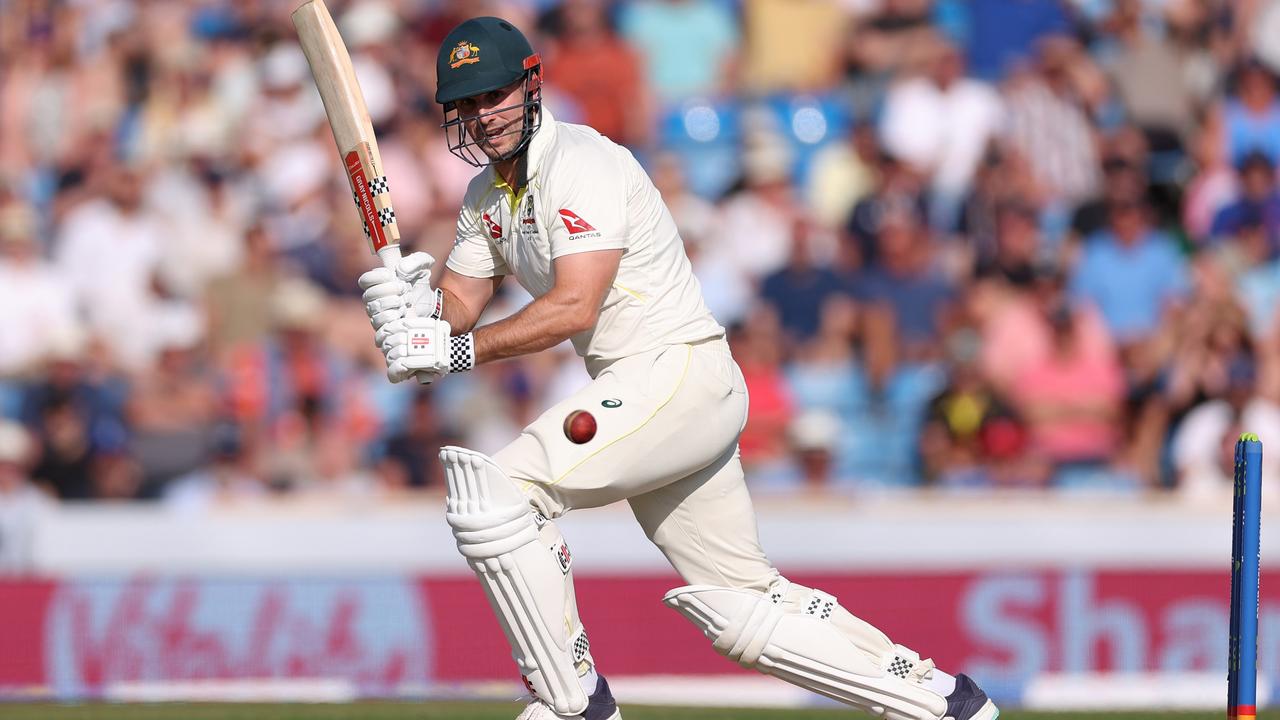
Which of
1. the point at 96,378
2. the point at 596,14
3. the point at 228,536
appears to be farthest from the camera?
the point at 596,14

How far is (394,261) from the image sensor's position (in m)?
4.58

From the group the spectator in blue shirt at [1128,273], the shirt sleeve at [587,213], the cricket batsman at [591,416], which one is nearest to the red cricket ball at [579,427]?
the cricket batsman at [591,416]

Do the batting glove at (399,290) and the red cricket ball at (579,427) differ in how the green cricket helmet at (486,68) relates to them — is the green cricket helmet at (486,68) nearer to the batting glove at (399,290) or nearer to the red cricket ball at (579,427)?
the batting glove at (399,290)

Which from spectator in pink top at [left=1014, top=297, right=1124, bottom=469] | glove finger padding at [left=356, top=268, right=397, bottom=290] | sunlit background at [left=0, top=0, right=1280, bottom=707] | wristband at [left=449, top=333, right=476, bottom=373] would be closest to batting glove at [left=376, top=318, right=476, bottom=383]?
wristband at [left=449, top=333, right=476, bottom=373]

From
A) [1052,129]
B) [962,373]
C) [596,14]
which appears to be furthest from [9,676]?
[1052,129]

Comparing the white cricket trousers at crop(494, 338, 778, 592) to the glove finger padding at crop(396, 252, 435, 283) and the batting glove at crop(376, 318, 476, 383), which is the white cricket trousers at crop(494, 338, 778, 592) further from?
the glove finger padding at crop(396, 252, 435, 283)

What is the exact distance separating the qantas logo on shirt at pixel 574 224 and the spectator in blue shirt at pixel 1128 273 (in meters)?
5.64

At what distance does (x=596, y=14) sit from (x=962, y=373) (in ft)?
11.7

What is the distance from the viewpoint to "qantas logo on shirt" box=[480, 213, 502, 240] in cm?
476

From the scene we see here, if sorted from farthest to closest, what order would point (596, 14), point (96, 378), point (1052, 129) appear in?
point (596, 14) → point (1052, 129) → point (96, 378)

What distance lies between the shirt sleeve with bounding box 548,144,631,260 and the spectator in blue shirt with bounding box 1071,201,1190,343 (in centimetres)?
556

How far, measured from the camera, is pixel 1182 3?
11.0 m

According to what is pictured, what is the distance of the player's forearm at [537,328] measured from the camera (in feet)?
14.5

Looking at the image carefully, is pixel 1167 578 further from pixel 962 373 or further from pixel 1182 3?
pixel 1182 3
